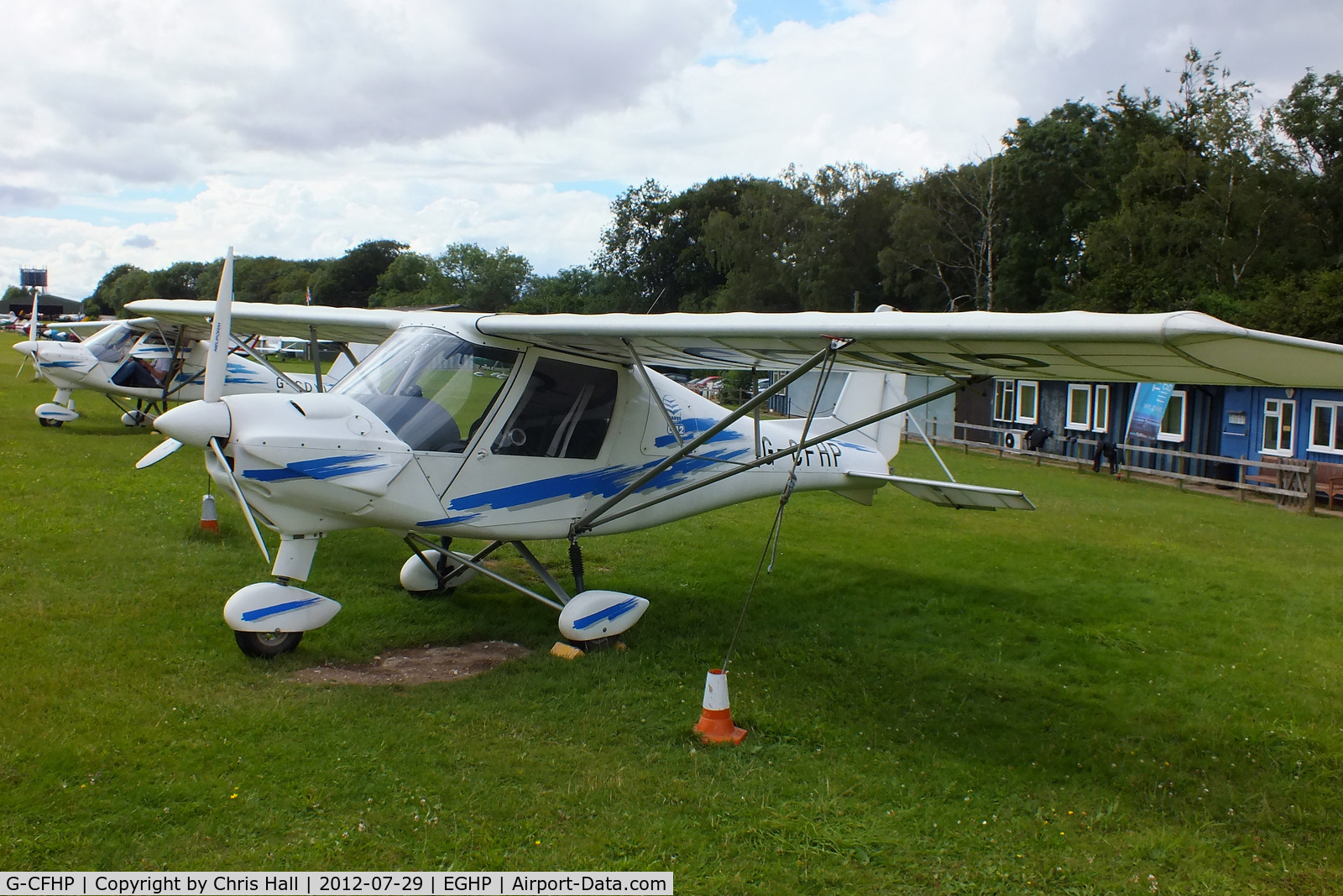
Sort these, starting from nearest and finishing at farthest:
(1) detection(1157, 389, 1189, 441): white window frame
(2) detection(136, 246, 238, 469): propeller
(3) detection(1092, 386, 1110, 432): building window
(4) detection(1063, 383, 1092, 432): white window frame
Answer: (2) detection(136, 246, 238, 469): propeller, (1) detection(1157, 389, 1189, 441): white window frame, (3) detection(1092, 386, 1110, 432): building window, (4) detection(1063, 383, 1092, 432): white window frame

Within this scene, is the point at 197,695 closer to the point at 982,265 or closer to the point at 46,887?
the point at 46,887

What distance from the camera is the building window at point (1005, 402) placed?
26.9 metres

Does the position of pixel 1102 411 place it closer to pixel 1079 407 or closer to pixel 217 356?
pixel 1079 407

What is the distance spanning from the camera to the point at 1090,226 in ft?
114

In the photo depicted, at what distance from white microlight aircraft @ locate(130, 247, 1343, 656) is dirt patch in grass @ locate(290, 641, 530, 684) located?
1.48 feet

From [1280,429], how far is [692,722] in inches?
734

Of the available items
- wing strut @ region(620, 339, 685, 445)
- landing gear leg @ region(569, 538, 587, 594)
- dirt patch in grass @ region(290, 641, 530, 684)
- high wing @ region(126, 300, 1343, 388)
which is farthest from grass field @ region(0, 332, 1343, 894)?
high wing @ region(126, 300, 1343, 388)

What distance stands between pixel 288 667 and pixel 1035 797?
4.92 m

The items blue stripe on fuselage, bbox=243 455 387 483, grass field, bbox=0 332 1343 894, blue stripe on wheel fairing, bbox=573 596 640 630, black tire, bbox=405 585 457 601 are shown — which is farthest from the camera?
black tire, bbox=405 585 457 601

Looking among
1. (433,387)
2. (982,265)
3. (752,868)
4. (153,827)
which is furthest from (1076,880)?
(982,265)

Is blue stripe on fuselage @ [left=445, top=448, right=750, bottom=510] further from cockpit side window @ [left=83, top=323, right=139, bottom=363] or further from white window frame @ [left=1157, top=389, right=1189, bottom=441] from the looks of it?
white window frame @ [left=1157, top=389, right=1189, bottom=441]

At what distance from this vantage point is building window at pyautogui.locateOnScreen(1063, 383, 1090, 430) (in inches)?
932

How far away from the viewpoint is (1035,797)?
4715mm

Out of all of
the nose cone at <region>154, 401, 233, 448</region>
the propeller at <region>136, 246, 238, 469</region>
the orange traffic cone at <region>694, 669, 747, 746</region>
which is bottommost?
the orange traffic cone at <region>694, 669, 747, 746</region>
